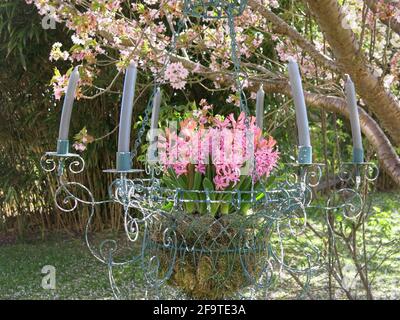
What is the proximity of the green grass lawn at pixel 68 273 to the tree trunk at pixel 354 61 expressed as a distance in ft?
3.64

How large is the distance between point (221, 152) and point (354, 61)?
1.81 ft

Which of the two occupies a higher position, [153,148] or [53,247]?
[153,148]

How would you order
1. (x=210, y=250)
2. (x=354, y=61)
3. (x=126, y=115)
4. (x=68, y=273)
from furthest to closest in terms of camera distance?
(x=68, y=273) → (x=354, y=61) → (x=210, y=250) → (x=126, y=115)

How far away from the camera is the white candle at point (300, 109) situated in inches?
34.5

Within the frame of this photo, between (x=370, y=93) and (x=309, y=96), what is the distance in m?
0.35

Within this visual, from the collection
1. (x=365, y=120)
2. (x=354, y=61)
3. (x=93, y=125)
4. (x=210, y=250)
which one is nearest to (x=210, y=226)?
(x=210, y=250)

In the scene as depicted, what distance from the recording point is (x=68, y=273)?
3.15m

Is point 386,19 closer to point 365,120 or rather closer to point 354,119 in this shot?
point 365,120

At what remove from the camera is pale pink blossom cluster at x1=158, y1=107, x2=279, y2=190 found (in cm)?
99

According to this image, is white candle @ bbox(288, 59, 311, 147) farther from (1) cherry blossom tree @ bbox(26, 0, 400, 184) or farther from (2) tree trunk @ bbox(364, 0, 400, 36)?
(2) tree trunk @ bbox(364, 0, 400, 36)

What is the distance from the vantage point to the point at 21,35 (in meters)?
3.26

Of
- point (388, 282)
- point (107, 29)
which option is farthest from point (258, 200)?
point (388, 282)

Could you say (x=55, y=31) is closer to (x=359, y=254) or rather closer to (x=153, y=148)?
(x=359, y=254)

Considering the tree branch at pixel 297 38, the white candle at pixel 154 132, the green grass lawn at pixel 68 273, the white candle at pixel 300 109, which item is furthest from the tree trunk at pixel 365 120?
the green grass lawn at pixel 68 273
